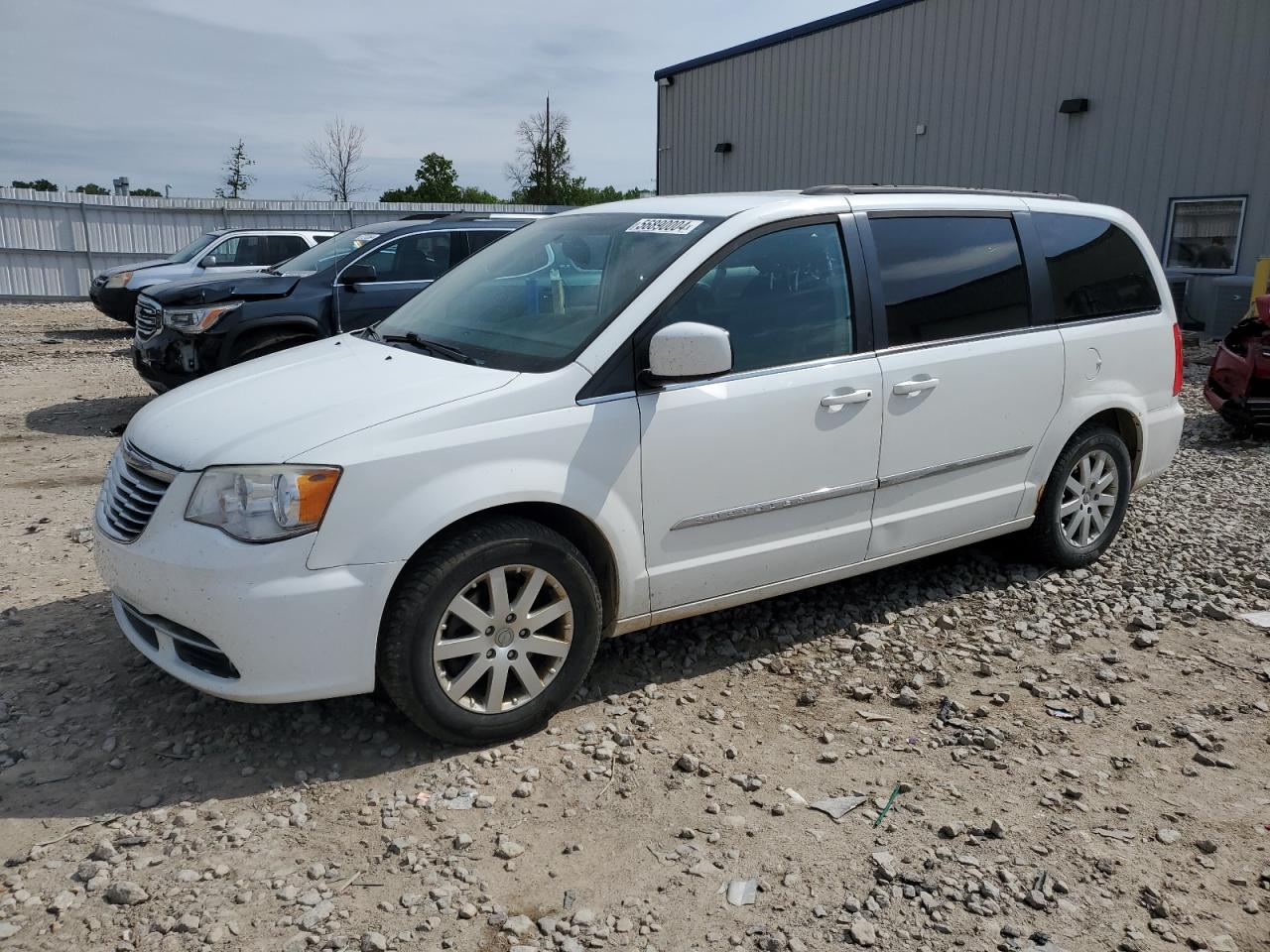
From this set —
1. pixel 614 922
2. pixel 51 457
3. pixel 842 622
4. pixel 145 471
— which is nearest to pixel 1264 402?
pixel 842 622

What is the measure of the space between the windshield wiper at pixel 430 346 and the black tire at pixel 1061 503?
2884 mm

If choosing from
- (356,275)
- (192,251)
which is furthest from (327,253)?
(192,251)

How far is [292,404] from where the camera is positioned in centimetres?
342

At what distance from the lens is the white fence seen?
73.6 feet

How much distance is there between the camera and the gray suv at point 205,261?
1545cm

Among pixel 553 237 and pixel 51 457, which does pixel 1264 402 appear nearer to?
pixel 553 237

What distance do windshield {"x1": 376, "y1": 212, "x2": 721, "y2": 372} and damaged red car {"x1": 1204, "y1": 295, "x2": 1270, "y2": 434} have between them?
6.07 metres

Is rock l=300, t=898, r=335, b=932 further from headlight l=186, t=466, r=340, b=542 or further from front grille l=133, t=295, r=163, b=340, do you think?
front grille l=133, t=295, r=163, b=340

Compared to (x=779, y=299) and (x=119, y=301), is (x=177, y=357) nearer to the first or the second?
(x=779, y=299)

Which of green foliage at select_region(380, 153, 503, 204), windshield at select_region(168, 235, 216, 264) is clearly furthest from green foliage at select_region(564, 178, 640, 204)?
windshield at select_region(168, 235, 216, 264)

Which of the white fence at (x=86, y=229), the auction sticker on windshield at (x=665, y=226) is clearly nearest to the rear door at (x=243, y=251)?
the white fence at (x=86, y=229)

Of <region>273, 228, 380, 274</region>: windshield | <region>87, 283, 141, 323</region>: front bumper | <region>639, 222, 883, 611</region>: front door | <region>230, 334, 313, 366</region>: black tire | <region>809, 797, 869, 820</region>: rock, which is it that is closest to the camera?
<region>809, 797, 869, 820</region>: rock

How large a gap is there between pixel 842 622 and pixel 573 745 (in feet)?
5.20

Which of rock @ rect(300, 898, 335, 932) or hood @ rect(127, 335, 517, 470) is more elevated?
hood @ rect(127, 335, 517, 470)
